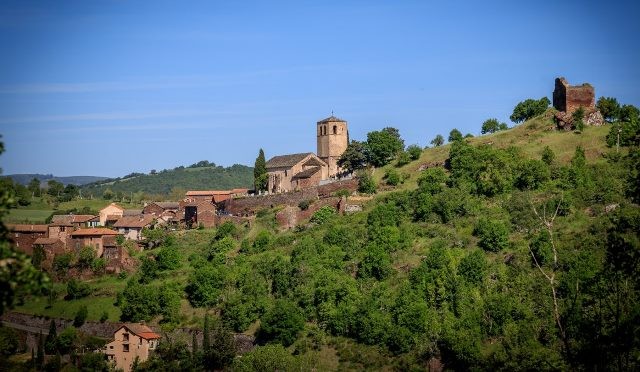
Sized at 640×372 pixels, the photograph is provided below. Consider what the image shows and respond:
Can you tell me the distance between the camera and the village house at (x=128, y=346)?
166ft

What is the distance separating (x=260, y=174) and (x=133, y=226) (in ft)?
42.4

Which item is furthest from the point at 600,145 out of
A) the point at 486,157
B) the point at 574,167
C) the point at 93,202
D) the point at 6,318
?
the point at 93,202

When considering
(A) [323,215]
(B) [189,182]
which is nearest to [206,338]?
(A) [323,215]

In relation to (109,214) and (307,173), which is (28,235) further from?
(307,173)

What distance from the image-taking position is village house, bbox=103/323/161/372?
5066 centimetres

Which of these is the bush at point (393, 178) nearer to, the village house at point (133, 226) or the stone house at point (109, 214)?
the village house at point (133, 226)

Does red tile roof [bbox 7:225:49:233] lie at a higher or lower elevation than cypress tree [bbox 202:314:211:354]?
higher

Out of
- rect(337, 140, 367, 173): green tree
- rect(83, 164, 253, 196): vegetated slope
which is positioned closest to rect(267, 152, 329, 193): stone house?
rect(337, 140, 367, 173): green tree

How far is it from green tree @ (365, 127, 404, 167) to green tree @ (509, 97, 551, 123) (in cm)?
1173

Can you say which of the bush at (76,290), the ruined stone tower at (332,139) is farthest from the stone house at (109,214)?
the ruined stone tower at (332,139)

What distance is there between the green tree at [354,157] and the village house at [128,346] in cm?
2619

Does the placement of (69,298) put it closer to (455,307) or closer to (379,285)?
(379,285)

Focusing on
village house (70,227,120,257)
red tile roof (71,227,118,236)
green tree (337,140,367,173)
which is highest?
green tree (337,140,367,173)

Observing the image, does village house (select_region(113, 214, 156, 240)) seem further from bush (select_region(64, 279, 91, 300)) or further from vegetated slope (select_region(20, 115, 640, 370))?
bush (select_region(64, 279, 91, 300))
